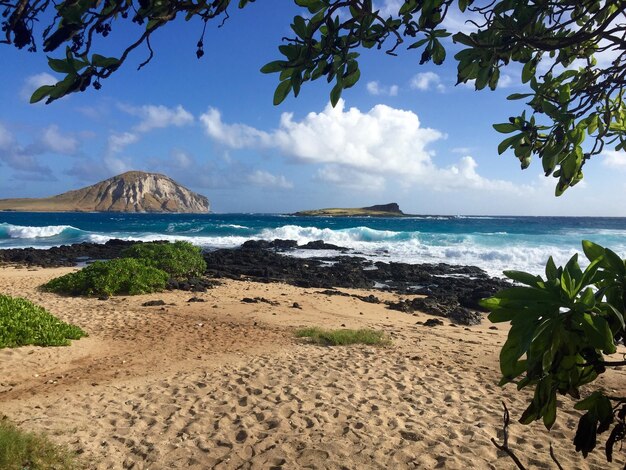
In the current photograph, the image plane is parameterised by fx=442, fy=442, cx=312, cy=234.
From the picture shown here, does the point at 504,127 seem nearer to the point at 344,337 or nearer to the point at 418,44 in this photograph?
the point at 418,44

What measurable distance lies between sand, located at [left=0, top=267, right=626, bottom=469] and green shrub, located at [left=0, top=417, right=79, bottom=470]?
198 mm

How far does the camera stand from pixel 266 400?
199 inches

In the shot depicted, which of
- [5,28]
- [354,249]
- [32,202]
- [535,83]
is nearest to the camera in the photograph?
[5,28]

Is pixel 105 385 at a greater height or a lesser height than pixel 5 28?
lesser

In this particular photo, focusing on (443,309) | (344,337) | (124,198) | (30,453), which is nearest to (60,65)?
(30,453)

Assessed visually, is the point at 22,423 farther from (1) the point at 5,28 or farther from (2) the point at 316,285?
(2) the point at 316,285

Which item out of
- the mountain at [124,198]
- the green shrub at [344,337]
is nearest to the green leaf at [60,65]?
the green shrub at [344,337]

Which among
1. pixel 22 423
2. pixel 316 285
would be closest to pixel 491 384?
pixel 22 423

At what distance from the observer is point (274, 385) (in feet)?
18.2

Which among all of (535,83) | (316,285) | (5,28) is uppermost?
(535,83)

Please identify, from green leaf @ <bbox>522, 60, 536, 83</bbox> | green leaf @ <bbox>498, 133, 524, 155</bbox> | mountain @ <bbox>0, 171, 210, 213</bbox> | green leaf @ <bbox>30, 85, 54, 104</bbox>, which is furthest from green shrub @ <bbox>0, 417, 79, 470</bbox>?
mountain @ <bbox>0, 171, 210, 213</bbox>

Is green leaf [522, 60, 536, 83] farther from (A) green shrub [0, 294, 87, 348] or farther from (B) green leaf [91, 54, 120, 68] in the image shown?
(A) green shrub [0, 294, 87, 348]

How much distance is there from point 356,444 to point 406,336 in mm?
4966

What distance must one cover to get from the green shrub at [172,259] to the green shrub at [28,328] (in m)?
7.94
